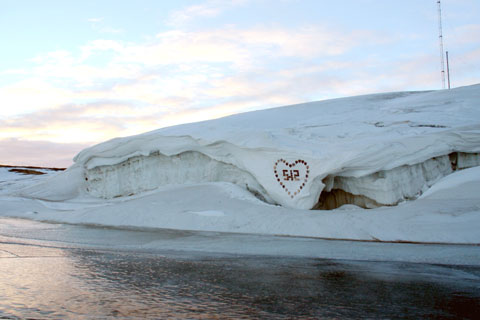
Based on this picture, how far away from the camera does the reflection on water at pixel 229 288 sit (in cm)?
166

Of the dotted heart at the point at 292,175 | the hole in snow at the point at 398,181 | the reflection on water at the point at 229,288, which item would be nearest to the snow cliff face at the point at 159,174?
Answer: the dotted heart at the point at 292,175

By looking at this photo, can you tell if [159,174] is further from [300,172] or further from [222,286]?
[222,286]

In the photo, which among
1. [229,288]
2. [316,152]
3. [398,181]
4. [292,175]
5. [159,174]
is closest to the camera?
[229,288]

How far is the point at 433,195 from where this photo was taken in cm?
512

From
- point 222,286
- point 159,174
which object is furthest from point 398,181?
point 222,286

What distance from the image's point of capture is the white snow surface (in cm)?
479

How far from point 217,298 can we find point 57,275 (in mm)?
1039

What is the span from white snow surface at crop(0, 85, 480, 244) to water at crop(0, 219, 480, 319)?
1542mm

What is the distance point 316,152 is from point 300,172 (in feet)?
1.19

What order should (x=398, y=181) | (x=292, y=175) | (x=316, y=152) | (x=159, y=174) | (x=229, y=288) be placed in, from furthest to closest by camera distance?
(x=159, y=174)
(x=292, y=175)
(x=316, y=152)
(x=398, y=181)
(x=229, y=288)

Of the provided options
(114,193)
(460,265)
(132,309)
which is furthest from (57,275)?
(114,193)

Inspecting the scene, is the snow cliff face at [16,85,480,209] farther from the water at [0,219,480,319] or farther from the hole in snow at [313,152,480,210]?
the water at [0,219,480,319]

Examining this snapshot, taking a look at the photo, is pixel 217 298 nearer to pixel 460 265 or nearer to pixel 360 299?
pixel 360 299

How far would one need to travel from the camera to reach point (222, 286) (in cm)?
212
